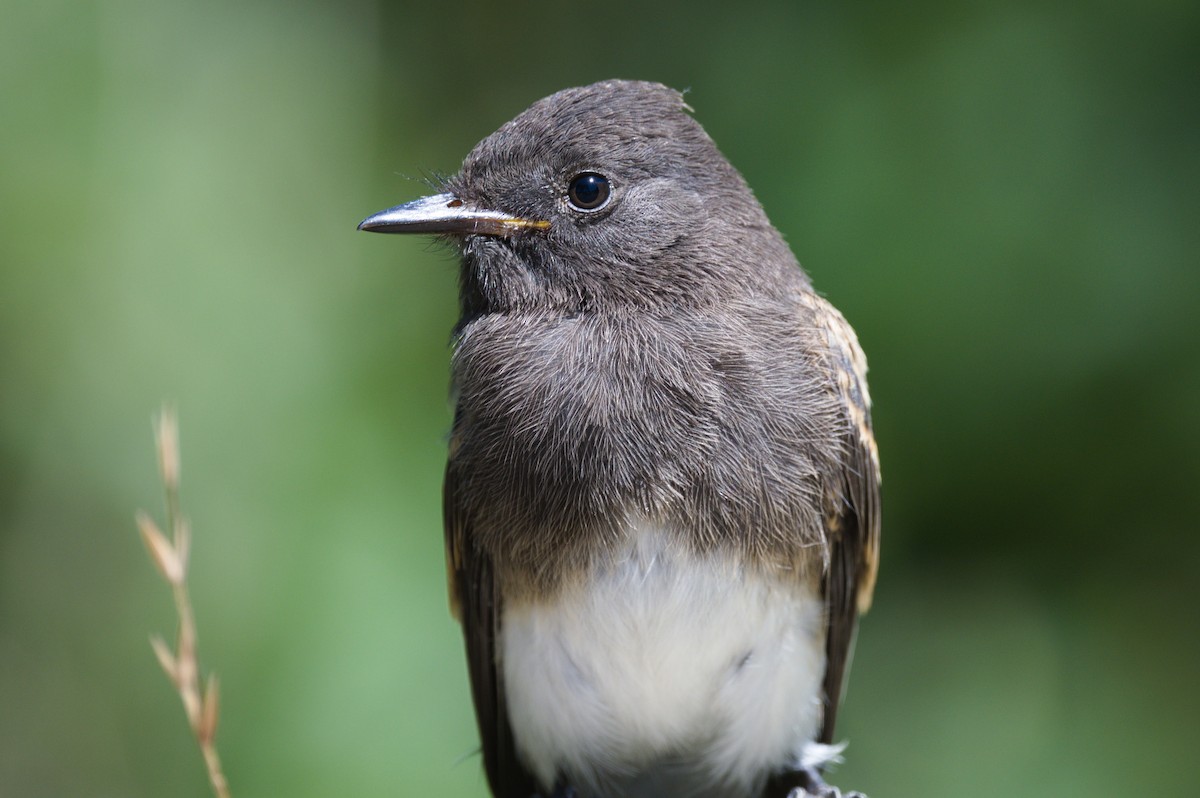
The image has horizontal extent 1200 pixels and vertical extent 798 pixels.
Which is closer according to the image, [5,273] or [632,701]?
[632,701]

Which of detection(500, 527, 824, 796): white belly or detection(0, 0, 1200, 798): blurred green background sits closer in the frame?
detection(500, 527, 824, 796): white belly

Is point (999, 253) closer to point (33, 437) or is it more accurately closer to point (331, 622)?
point (331, 622)

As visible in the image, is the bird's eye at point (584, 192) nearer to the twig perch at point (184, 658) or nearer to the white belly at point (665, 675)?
the white belly at point (665, 675)

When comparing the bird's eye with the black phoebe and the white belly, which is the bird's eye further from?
the white belly

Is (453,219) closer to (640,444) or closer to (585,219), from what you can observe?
(585,219)

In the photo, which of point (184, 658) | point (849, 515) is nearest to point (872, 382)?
point (849, 515)

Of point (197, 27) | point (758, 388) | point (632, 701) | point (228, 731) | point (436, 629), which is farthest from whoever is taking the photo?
point (197, 27)

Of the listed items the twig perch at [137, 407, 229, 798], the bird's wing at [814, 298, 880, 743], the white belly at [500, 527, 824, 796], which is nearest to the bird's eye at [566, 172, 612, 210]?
the bird's wing at [814, 298, 880, 743]

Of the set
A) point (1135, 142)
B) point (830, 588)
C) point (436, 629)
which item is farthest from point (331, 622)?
point (1135, 142)

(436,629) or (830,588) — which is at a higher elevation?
(830,588)
